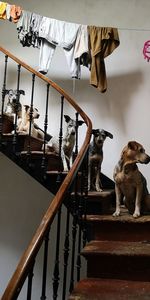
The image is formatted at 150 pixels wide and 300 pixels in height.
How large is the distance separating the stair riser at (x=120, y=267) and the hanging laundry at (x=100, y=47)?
6.54 feet

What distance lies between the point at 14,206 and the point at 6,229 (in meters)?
0.35

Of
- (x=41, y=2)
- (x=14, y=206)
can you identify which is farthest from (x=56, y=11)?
(x=14, y=206)

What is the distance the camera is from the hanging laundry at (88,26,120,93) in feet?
11.4

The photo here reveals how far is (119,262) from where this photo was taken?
89.9 inches

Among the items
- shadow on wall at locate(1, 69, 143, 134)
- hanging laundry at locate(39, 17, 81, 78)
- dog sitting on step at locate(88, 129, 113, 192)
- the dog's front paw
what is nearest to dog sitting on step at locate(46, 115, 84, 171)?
dog sitting on step at locate(88, 129, 113, 192)

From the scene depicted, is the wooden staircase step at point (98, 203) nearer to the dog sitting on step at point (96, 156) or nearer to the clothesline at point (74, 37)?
the dog sitting on step at point (96, 156)

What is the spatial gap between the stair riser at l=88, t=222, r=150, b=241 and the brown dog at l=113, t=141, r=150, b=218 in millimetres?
142

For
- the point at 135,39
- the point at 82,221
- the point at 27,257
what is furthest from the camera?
the point at 135,39

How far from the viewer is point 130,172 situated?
8.98 ft

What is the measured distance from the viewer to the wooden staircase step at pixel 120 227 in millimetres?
2541

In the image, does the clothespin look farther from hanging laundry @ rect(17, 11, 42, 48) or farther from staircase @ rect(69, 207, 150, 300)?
staircase @ rect(69, 207, 150, 300)

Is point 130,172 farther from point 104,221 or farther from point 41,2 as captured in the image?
point 41,2

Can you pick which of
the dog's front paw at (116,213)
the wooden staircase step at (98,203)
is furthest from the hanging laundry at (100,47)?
the dog's front paw at (116,213)

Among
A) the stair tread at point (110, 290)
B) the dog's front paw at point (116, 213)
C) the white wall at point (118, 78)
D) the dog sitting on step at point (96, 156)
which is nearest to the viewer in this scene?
the stair tread at point (110, 290)
